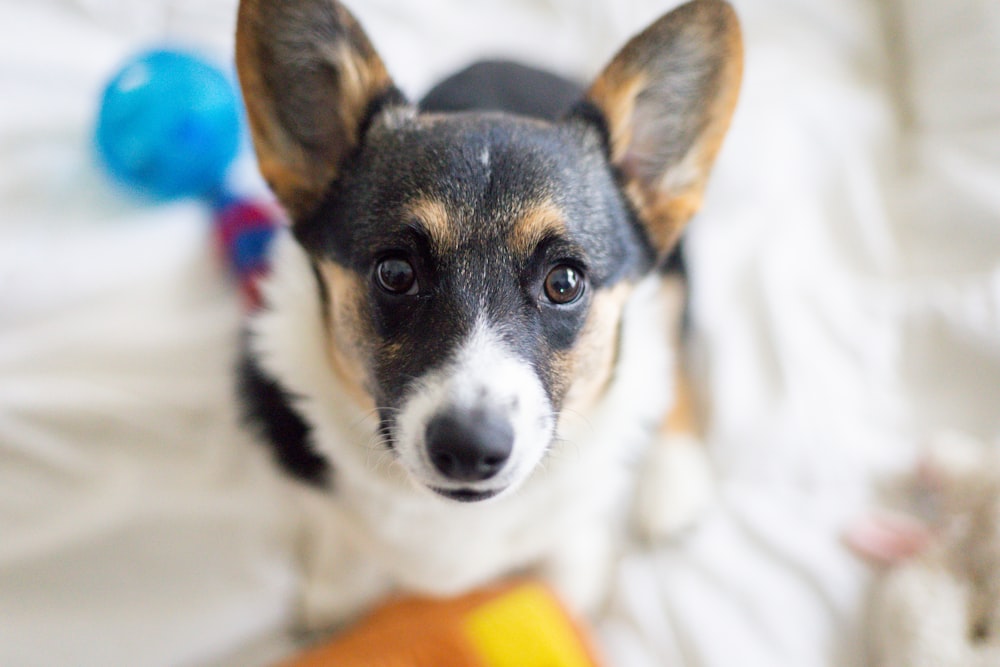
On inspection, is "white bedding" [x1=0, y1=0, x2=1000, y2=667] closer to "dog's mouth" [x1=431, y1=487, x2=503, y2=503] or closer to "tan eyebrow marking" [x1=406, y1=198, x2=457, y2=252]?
"dog's mouth" [x1=431, y1=487, x2=503, y2=503]

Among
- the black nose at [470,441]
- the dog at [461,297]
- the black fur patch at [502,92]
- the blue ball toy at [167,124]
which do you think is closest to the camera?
the black nose at [470,441]

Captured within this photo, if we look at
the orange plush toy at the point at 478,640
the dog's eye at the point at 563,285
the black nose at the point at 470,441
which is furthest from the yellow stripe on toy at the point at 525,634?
the dog's eye at the point at 563,285

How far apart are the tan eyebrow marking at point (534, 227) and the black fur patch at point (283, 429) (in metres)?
0.57

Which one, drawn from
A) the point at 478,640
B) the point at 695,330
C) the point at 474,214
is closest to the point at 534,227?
the point at 474,214

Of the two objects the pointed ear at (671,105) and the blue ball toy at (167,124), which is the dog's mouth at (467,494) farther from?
the blue ball toy at (167,124)

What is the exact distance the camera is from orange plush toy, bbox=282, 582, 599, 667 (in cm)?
127

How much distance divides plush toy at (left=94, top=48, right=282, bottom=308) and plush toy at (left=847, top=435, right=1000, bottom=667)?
1.46 meters

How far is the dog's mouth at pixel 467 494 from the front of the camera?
3.76ft

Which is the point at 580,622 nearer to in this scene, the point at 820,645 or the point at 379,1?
the point at 820,645

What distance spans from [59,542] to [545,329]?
1111 millimetres

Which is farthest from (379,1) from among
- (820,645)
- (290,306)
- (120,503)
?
(820,645)

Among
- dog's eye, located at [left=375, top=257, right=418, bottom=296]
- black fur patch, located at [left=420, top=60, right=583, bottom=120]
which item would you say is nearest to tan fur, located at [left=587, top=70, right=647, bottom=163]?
black fur patch, located at [left=420, top=60, right=583, bottom=120]

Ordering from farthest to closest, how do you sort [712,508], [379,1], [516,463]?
[379,1] → [712,508] → [516,463]

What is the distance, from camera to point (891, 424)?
1.78 metres
